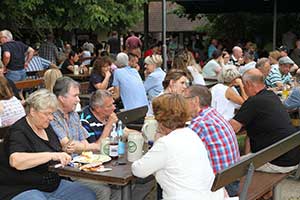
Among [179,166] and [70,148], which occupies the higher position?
[179,166]

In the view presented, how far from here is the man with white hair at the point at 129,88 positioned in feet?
23.0

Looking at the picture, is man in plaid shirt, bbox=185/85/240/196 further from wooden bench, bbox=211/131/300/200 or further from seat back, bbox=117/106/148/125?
seat back, bbox=117/106/148/125

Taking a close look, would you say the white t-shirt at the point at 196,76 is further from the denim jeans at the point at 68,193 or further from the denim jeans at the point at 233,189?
the denim jeans at the point at 68,193

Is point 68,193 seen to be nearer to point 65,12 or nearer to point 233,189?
point 233,189

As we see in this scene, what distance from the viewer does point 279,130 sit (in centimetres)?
481

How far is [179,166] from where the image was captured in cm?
325

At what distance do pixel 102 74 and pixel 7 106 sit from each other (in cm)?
299

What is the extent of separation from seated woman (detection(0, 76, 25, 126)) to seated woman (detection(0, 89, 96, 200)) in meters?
1.36

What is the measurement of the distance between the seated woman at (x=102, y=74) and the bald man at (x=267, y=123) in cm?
343

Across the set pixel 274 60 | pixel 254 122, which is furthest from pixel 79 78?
pixel 254 122

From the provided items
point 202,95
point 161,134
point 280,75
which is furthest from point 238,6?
point 161,134

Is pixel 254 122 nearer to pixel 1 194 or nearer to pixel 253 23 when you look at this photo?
pixel 1 194

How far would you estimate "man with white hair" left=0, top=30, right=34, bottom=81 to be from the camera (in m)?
8.94

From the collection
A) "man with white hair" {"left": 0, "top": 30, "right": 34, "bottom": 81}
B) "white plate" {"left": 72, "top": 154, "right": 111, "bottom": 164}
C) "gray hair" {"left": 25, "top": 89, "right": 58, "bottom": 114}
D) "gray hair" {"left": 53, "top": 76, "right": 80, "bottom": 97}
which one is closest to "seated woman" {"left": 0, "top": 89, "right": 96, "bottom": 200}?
"gray hair" {"left": 25, "top": 89, "right": 58, "bottom": 114}
